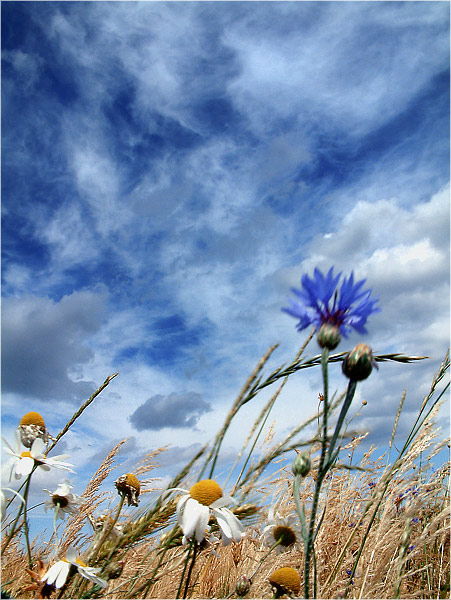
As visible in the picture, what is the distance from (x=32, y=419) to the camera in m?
2.05

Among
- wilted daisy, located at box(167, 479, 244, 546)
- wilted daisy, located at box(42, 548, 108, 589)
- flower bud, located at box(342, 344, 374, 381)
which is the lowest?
wilted daisy, located at box(42, 548, 108, 589)

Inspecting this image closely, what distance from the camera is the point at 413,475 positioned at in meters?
2.20

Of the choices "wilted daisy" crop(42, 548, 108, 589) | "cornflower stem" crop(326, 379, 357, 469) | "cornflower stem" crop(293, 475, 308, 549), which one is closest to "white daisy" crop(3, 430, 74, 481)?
"wilted daisy" crop(42, 548, 108, 589)

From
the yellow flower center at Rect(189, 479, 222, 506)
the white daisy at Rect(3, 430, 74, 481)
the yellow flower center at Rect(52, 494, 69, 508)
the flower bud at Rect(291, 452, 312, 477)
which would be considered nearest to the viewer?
the flower bud at Rect(291, 452, 312, 477)

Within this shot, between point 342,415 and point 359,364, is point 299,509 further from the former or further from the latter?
→ point 359,364

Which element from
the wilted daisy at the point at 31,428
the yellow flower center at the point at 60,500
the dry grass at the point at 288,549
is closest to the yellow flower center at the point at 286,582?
the dry grass at the point at 288,549

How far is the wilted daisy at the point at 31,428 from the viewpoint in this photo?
6.49 ft

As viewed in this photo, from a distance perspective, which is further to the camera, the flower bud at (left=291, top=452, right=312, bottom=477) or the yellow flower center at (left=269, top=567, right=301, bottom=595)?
the yellow flower center at (left=269, top=567, right=301, bottom=595)

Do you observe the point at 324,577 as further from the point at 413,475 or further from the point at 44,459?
the point at 44,459

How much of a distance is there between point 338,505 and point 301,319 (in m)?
1.79

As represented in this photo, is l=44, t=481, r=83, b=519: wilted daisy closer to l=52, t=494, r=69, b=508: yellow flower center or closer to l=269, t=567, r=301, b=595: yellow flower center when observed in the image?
l=52, t=494, r=69, b=508: yellow flower center

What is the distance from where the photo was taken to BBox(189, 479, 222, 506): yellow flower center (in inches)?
57.3

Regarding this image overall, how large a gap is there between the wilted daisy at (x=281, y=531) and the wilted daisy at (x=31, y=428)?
103 centimetres

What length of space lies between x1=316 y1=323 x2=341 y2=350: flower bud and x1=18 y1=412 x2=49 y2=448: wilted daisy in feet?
4.54
